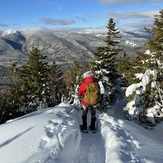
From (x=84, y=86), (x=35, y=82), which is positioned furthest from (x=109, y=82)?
(x=84, y=86)

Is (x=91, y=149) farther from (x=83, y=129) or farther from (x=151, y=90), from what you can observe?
(x=151, y=90)

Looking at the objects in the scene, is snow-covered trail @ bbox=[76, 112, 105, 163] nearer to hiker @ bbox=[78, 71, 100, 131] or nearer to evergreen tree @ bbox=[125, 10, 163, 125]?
hiker @ bbox=[78, 71, 100, 131]

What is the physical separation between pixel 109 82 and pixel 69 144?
2343 cm

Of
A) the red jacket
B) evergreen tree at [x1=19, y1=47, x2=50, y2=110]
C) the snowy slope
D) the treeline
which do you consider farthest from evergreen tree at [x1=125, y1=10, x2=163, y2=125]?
evergreen tree at [x1=19, y1=47, x2=50, y2=110]

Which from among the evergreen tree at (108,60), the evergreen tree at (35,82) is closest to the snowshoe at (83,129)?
the evergreen tree at (108,60)

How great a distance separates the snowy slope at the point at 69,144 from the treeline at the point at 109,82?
10.6 m

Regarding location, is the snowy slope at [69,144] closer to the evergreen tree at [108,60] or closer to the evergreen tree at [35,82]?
the evergreen tree at [108,60]

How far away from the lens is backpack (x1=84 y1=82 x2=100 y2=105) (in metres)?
8.84

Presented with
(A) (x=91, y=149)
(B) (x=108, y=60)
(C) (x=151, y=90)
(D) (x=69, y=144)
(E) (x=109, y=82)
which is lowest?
(E) (x=109, y=82)

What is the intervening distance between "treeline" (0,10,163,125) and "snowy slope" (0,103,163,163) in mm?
10551

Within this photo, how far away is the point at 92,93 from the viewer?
29.1 ft

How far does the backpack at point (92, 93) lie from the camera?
8836mm

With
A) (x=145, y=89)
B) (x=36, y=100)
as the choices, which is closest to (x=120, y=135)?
(x=145, y=89)

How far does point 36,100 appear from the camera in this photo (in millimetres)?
31453
